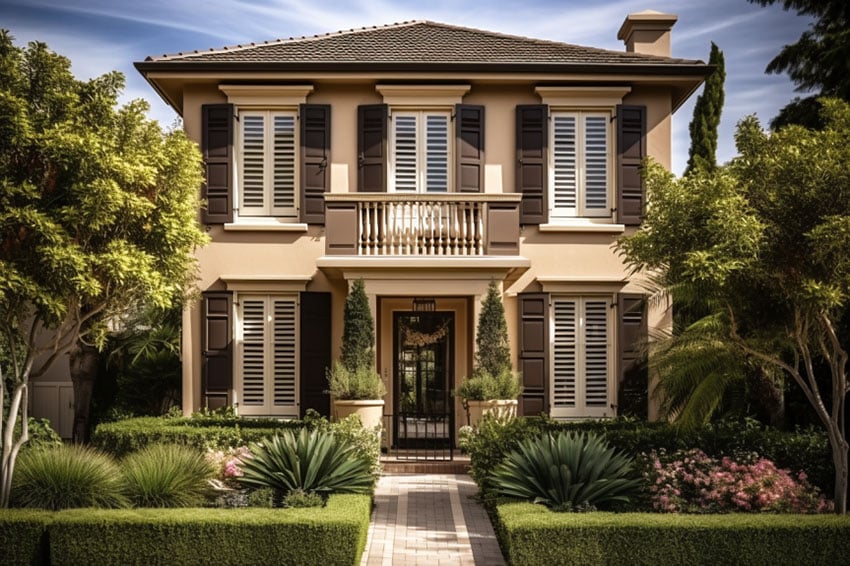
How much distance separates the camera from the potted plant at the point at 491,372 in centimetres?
1625

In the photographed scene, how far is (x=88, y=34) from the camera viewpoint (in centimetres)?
1797

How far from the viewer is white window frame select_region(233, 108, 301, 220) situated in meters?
18.2

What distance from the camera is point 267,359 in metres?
18.1

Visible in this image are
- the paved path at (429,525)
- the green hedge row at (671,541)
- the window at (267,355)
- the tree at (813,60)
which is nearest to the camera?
the green hedge row at (671,541)

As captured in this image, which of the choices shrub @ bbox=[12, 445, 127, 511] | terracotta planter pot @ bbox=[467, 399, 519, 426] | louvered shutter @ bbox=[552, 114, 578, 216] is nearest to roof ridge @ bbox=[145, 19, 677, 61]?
louvered shutter @ bbox=[552, 114, 578, 216]

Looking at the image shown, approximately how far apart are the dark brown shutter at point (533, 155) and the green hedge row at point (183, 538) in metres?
9.85

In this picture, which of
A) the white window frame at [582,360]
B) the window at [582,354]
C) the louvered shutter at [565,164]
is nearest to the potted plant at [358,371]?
the white window frame at [582,360]

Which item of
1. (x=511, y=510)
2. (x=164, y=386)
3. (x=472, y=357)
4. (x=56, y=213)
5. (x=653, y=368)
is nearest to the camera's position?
(x=511, y=510)

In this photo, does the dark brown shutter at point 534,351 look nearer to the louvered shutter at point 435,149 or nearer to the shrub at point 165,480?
the louvered shutter at point 435,149

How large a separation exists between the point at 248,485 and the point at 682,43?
14.3 metres

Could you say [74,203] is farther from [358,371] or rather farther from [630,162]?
[630,162]

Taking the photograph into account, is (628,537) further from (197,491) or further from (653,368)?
(653,368)

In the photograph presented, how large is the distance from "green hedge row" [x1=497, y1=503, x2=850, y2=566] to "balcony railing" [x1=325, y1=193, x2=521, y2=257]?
8.25 metres

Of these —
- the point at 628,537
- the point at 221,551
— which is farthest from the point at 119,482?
the point at 628,537
